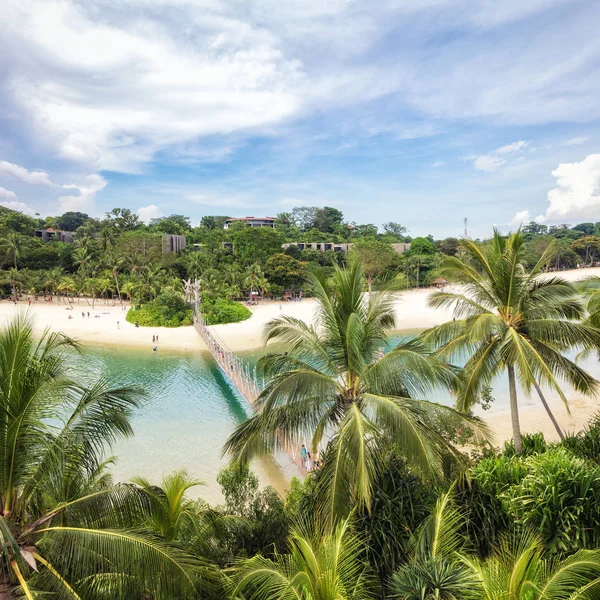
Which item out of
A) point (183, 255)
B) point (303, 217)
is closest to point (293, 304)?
point (183, 255)

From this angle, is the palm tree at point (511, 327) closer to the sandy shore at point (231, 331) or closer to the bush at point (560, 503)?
the bush at point (560, 503)

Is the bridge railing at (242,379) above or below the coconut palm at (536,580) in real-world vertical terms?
below

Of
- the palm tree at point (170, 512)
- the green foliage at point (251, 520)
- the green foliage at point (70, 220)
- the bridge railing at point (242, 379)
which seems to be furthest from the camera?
the green foliage at point (70, 220)

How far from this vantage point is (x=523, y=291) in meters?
6.43

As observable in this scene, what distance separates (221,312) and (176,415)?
1637 centimetres

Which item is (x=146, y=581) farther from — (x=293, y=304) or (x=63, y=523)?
(x=293, y=304)

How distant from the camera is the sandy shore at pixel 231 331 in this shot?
1316 centimetres

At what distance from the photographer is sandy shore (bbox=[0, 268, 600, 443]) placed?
13.2 m

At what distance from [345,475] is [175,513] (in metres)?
2.01

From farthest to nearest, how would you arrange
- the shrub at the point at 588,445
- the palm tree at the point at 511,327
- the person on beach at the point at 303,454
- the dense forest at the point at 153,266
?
1. the dense forest at the point at 153,266
2. the person on beach at the point at 303,454
3. the shrub at the point at 588,445
4. the palm tree at the point at 511,327

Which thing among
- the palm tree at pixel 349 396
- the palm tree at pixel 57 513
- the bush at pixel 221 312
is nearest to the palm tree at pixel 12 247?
the bush at pixel 221 312


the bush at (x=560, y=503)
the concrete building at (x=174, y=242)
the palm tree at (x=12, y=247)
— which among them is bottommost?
the bush at (x=560, y=503)

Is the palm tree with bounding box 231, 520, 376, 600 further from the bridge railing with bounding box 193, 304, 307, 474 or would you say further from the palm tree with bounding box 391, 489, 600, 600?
the bridge railing with bounding box 193, 304, 307, 474

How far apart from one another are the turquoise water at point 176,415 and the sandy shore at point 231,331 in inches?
97.2
